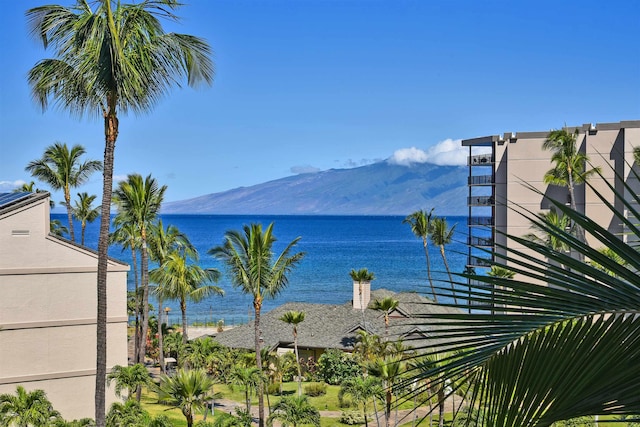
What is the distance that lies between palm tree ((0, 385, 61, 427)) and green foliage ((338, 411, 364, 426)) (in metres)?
15.9

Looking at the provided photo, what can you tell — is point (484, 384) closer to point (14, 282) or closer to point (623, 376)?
point (623, 376)

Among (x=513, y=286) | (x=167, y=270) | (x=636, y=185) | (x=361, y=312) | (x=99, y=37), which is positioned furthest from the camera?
(x=361, y=312)

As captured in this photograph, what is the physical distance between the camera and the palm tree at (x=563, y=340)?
2678mm

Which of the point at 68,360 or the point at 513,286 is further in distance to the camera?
the point at 68,360

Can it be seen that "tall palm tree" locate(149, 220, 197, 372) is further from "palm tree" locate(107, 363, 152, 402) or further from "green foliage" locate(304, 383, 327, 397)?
"palm tree" locate(107, 363, 152, 402)

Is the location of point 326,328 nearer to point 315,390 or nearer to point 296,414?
point 315,390

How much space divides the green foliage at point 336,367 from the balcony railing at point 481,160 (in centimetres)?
2159

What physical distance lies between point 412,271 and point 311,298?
1528 inches

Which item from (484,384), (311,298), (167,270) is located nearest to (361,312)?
(167,270)

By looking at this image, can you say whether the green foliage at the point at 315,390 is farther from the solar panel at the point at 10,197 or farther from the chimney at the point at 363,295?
the solar panel at the point at 10,197

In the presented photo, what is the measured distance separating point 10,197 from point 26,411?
32.7 feet

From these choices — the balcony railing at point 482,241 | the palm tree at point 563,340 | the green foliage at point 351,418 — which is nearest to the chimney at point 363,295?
the balcony railing at point 482,241

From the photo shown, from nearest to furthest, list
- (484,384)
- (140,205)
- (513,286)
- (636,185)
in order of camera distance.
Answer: (513,286), (484,384), (140,205), (636,185)

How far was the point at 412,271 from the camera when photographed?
15125 cm
